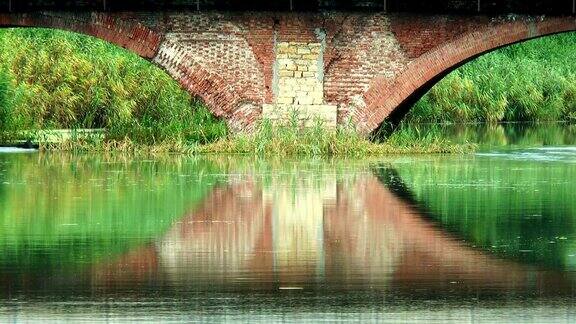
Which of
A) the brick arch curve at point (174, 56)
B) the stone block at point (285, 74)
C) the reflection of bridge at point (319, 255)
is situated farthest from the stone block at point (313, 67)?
the reflection of bridge at point (319, 255)

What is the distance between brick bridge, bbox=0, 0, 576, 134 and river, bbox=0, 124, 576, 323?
3.92 m

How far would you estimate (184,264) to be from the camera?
12.5 m

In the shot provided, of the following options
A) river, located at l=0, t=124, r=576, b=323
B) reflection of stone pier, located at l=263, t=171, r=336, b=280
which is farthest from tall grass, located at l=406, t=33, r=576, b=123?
reflection of stone pier, located at l=263, t=171, r=336, b=280

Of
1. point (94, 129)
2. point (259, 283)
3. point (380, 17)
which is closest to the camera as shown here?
point (259, 283)

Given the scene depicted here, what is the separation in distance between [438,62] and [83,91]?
868cm

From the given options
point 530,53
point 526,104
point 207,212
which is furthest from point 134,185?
point 530,53

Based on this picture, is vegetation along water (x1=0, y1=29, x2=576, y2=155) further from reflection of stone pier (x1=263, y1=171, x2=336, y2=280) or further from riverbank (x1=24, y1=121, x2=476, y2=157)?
reflection of stone pier (x1=263, y1=171, x2=336, y2=280)

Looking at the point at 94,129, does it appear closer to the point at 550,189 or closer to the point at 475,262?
the point at 550,189

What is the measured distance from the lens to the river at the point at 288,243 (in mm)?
10500

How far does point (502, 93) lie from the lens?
139 ft

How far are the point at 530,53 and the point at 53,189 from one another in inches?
1155

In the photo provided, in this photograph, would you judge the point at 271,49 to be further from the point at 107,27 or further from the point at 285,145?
the point at 107,27

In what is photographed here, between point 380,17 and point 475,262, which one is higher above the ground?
point 380,17

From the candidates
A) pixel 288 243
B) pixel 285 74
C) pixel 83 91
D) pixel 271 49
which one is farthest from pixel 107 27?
pixel 288 243
